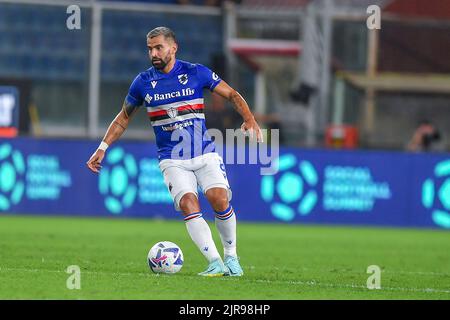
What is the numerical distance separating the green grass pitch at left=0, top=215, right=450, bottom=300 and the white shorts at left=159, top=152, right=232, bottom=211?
79 centimetres

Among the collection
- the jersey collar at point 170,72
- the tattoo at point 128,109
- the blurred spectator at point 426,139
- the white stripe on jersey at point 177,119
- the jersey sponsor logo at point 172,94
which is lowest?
the white stripe on jersey at point 177,119

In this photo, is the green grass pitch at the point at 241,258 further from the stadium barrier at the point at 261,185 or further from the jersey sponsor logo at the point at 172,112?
the jersey sponsor logo at the point at 172,112

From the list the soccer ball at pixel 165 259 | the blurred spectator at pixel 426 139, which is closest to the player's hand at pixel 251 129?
the soccer ball at pixel 165 259

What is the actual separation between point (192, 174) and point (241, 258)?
296 cm

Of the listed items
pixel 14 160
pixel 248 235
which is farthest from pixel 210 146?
pixel 14 160

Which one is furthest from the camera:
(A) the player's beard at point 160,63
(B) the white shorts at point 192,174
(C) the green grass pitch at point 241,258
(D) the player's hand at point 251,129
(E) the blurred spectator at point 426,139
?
(E) the blurred spectator at point 426,139

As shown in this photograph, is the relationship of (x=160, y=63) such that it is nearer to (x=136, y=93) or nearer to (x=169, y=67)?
(x=169, y=67)

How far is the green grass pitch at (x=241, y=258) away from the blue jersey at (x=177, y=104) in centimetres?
118

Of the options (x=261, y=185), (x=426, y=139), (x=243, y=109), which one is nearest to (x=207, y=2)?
(x=426, y=139)

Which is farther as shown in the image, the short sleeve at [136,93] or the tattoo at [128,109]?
the tattoo at [128,109]

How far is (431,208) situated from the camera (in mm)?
20625

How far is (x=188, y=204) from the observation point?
10.2m

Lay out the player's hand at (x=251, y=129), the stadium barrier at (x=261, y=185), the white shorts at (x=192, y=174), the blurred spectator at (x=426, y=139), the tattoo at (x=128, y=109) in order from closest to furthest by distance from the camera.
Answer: the player's hand at (x=251, y=129)
the white shorts at (x=192, y=174)
the tattoo at (x=128, y=109)
the stadium barrier at (x=261, y=185)
the blurred spectator at (x=426, y=139)

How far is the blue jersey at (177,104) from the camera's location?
1039 centimetres
